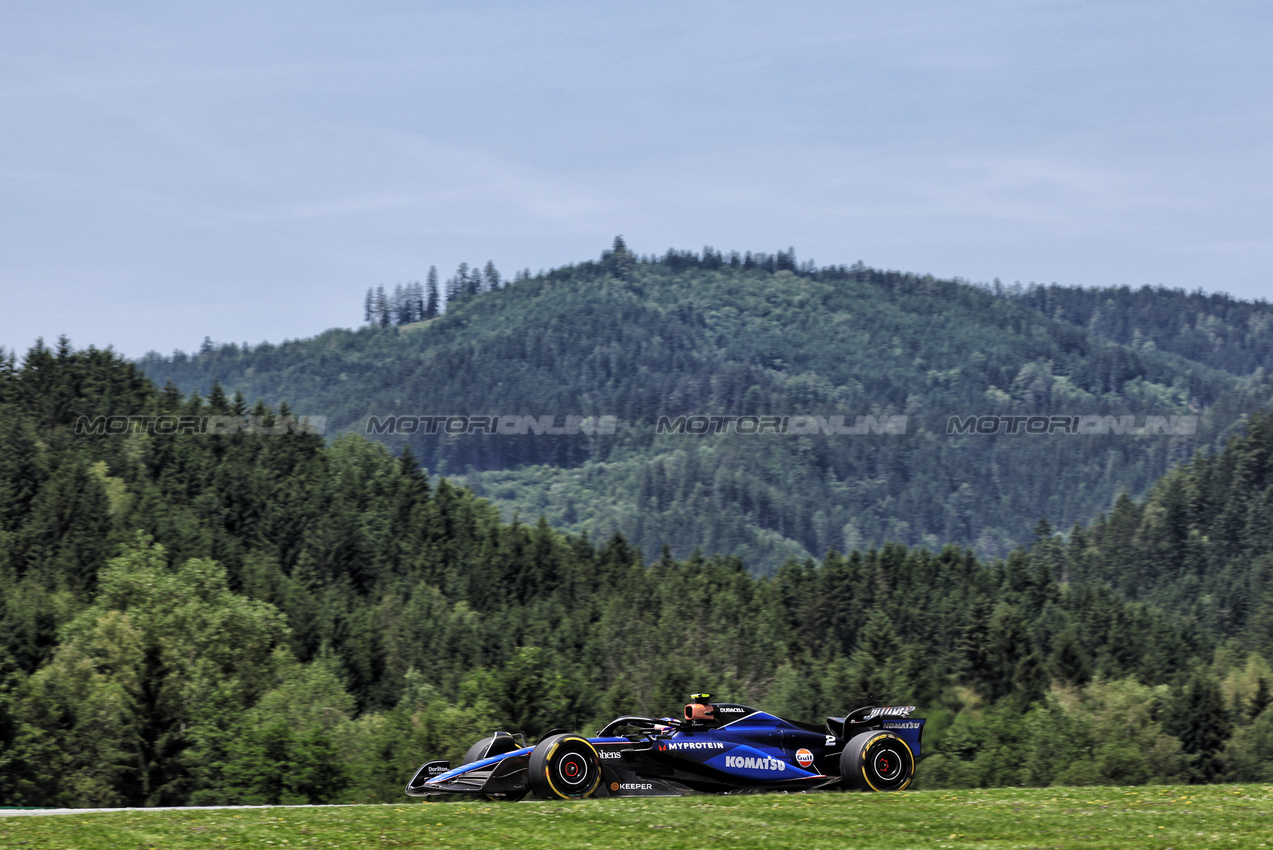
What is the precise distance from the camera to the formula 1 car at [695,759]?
25172 mm

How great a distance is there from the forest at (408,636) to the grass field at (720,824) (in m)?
40.3

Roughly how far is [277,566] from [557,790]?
119 m

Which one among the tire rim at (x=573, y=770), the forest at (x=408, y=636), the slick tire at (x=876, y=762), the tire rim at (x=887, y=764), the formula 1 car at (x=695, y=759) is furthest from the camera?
the forest at (x=408, y=636)

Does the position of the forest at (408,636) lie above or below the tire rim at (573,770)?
below

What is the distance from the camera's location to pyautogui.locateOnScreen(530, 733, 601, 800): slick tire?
24828 mm

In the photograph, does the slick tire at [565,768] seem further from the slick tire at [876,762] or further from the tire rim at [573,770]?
the slick tire at [876,762]

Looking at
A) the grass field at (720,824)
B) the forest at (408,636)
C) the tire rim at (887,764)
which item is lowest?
the forest at (408,636)

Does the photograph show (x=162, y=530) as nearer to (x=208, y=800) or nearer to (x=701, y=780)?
(x=208, y=800)

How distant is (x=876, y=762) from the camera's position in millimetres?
26516

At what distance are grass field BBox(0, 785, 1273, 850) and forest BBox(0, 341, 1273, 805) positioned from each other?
40325 mm

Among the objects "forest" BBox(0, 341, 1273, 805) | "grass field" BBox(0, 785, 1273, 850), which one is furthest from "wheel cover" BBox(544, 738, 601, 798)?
"forest" BBox(0, 341, 1273, 805)

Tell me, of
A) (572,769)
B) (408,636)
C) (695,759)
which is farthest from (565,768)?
(408,636)

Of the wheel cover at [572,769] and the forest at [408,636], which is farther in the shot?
the forest at [408,636]

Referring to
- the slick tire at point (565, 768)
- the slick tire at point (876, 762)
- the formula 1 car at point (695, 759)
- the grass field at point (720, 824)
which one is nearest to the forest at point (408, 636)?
the formula 1 car at point (695, 759)
